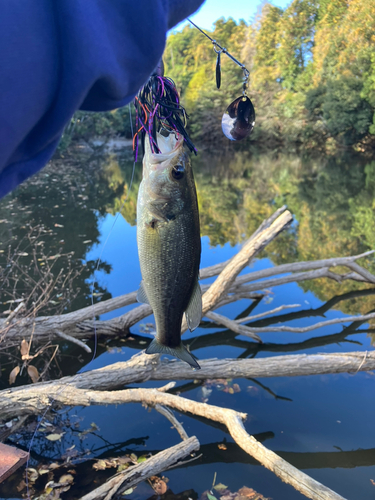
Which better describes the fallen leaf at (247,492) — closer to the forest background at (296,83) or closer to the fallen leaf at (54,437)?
the fallen leaf at (54,437)

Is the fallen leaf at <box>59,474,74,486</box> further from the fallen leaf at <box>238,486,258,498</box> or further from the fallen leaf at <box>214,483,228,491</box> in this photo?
the fallen leaf at <box>238,486,258,498</box>

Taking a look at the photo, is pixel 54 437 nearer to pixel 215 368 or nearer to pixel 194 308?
pixel 215 368

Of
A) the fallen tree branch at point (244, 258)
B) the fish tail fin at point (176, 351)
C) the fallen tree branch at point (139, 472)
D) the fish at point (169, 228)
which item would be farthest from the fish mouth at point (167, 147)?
the fallen tree branch at point (244, 258)

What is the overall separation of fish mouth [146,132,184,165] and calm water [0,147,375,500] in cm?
104

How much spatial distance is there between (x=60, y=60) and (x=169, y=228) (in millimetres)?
915

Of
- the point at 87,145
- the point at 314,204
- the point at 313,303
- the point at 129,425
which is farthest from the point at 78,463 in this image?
the point at 87,145

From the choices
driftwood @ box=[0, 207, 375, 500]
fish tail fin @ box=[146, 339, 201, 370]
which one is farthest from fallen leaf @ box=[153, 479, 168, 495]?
fish tail fin @ box=[146, 339, 201, 370]

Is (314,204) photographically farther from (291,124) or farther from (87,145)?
(87,145)

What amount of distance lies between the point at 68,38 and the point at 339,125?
32.9m

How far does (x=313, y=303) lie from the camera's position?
288 inches

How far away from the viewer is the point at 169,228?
1618 mm

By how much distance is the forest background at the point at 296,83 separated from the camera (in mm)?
27625

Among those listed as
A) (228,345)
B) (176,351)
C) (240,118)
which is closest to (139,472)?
(176,351)

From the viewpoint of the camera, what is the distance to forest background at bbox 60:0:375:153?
90.6 feet
